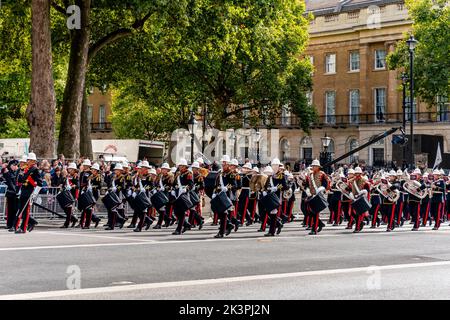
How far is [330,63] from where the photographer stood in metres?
71.5

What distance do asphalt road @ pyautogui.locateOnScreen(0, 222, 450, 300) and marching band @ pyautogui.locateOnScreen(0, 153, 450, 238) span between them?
981mm

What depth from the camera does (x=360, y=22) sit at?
68125mm

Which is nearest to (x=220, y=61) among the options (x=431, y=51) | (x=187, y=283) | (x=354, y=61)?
(x=431, y=51)

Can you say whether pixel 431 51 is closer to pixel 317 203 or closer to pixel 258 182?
pixel 317 203

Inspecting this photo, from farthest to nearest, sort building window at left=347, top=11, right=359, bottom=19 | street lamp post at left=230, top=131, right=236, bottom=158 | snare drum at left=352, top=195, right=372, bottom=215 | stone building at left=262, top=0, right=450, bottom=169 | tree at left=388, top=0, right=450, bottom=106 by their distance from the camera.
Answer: building window at left=347, top=11, right=359, bottom=19
stone building at left=262, top=0, right=450, bottom=169
street lamp post at left=230, top=131, right=236, bottom=158
tree at left=388, top=0, right=450, bottom=106
snare drum at left=352, top=195, right=372, bottom=215

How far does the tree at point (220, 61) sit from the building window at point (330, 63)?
14969 millimetres

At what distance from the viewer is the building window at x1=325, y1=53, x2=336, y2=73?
234 feet

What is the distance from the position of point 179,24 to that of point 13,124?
29.3 m

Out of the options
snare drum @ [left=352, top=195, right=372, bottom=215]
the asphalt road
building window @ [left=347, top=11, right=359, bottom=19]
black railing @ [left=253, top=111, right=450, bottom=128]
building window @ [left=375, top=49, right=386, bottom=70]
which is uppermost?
building window @ [left=347, top=11, right=359, bottom=19]

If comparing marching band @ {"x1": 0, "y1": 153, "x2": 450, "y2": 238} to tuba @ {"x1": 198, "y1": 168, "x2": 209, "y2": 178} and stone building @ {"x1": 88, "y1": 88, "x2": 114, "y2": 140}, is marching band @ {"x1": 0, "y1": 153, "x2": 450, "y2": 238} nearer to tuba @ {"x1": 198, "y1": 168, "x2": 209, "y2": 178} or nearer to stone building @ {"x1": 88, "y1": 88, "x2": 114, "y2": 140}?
tuba @ {"x1": 198, "y1": 168, "x2": 209, "y2": 178}

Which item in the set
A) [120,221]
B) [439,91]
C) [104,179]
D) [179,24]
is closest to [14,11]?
[179,24]

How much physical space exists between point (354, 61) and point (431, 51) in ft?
66.2

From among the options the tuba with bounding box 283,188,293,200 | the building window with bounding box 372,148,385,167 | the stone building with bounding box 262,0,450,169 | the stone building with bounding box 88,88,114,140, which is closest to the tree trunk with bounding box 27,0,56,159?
the tuba with bounding box 283,188,293,200

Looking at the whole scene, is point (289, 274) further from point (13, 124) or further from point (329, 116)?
point (329, 116)
